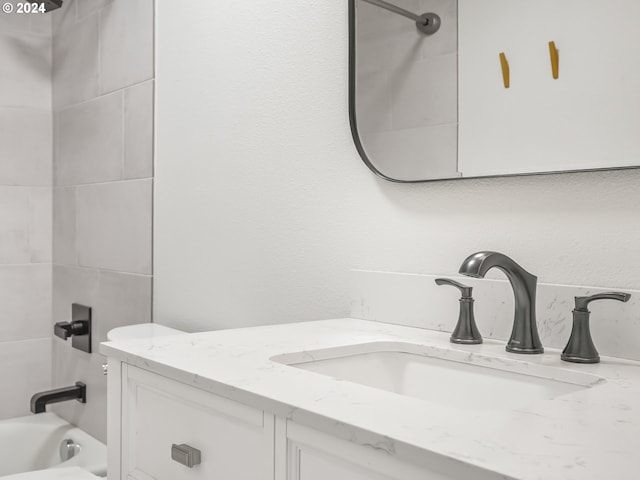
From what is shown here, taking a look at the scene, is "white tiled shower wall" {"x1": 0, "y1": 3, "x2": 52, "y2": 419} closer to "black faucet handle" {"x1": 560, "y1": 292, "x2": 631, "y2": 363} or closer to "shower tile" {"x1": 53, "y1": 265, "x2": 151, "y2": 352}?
"shower tile" {"x1": 53, "y1": 265, "x2": 151, "y2": 352}

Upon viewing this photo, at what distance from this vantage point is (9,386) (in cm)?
247

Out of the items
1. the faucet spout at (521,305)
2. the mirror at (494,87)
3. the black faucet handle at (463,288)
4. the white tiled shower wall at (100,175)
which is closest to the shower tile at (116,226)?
the white tiled shower wall at (100,175)

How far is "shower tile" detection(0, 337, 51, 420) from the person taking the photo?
8.05 ft

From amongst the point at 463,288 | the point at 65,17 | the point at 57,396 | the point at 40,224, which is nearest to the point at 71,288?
the point at 40,224

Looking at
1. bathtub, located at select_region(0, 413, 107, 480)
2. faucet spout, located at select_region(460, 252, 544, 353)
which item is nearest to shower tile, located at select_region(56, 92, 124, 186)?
bathtub, located at select_region(0, 413, 107, 480)

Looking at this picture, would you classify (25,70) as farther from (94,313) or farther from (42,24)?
(94,313)

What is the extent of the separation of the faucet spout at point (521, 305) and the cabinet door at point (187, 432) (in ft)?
1.30

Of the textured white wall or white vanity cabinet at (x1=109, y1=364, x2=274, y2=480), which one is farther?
the textured white wall

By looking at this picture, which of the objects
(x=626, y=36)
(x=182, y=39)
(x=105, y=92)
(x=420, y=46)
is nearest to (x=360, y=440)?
(x=626, y=36)

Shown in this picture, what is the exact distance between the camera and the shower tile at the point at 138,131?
1.99 meters

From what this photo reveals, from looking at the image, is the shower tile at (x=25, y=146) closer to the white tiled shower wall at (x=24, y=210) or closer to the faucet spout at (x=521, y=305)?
the white tiled shower wall at (x=24, y=210)

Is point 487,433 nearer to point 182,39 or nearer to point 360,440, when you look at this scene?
point 360,440

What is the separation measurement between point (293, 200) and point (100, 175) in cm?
101

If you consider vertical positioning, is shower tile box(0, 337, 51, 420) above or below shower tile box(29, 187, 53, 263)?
below
